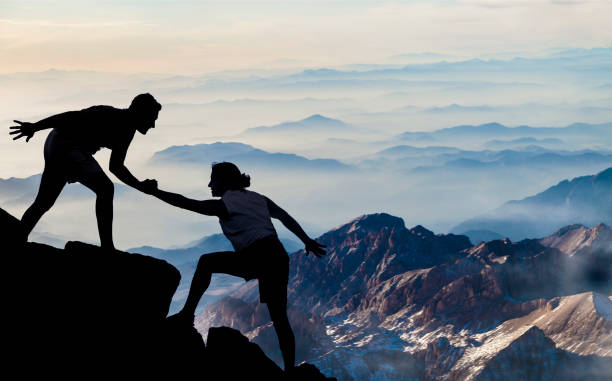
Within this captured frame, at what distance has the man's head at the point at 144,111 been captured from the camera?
46.8ft

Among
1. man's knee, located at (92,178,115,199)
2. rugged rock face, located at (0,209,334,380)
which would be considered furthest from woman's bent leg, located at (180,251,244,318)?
man's knee, located at (92,178,115,199)

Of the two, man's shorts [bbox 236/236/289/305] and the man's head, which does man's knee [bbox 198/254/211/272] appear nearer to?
man's shorts [bbox 236/236/289/305]

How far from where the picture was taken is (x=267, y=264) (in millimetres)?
13602

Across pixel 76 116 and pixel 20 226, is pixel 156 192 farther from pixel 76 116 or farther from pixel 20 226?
pixel 20 226

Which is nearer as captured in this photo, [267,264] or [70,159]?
[267,264]

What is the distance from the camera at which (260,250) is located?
1348 centimetres

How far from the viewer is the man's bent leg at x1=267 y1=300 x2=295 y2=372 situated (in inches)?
559

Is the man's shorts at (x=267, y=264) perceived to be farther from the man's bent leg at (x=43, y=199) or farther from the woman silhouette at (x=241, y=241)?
the man's bent leg at (x=43, y=199)

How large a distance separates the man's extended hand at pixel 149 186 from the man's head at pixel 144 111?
3.67ft

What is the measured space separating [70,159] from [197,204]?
9.06ft

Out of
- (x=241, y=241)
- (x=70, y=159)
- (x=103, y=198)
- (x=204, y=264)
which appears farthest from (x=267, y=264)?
(x=70, y=159)

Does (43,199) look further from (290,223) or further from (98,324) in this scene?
(290,223)

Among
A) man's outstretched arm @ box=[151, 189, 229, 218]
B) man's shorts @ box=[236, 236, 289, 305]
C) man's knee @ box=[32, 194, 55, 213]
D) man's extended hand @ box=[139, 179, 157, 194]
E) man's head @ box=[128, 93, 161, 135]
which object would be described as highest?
man's head @ box=[128, 93, 161, 135]

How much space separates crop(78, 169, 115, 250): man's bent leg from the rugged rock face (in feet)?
1.18
